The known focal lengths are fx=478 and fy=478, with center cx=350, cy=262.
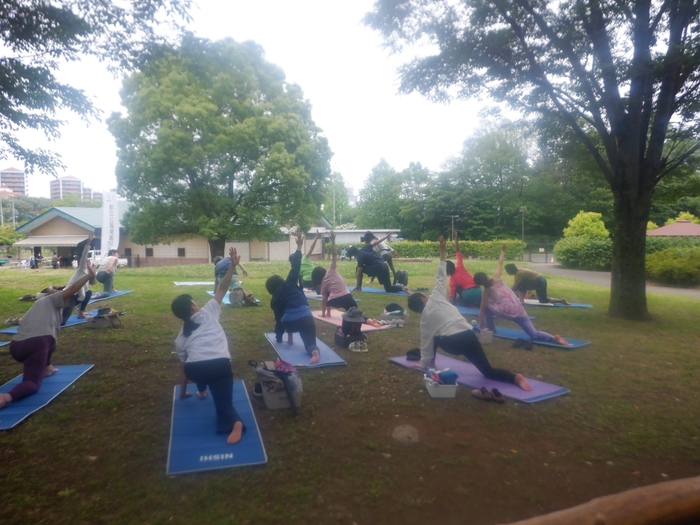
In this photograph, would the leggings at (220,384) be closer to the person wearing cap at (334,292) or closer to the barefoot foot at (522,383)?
the barefoot foot at (522,383)

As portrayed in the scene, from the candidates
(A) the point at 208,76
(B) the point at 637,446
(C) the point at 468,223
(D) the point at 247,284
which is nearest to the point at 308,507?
(B) the point at 637,446

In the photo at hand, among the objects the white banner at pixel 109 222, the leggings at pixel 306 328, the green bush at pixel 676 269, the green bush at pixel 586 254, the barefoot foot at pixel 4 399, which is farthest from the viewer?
the green bush at pixel 586 254

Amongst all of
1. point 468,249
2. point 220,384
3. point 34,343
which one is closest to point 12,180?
point 468,249

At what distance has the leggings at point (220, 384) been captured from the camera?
4141 millimetres

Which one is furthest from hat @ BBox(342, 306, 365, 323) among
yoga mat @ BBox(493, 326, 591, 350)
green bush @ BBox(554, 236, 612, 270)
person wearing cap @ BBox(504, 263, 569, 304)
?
green bush @ BBox(554, 236, 612, 270)

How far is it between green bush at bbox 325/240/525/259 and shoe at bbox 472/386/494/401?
97.4 feet

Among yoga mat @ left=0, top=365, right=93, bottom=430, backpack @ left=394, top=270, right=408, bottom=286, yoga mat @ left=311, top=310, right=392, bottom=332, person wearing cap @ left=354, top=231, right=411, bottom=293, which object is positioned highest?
person wearing cap @ left=354, top=231, right=411, bottom=293

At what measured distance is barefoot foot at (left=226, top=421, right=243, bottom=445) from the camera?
3.96 meters

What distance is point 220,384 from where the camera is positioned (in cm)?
421

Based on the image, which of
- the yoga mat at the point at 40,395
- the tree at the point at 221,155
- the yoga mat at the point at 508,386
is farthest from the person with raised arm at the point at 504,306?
the tree at the point at 221,155

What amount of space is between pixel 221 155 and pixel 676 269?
70.0 ft

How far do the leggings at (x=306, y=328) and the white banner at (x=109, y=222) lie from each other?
623 inches

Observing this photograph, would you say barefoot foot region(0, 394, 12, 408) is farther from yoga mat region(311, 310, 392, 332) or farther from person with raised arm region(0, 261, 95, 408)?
yoga mat region(311, 310, 392, 332)

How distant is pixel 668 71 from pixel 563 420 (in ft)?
27.0
